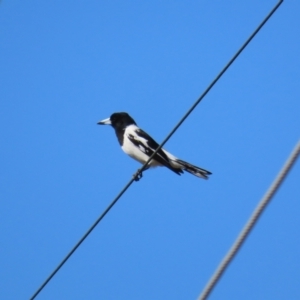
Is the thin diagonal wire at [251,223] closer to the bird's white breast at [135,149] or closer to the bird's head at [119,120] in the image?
the bird's white breast at [135,149]

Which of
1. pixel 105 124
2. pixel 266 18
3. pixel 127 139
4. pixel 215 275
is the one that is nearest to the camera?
pixel 215 275

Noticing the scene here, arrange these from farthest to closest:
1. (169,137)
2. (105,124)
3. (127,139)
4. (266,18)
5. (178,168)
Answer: (105,124)
(127,139)
(178,168)
(169,137)
(266,18)

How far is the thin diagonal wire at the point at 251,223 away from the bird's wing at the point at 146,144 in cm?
442

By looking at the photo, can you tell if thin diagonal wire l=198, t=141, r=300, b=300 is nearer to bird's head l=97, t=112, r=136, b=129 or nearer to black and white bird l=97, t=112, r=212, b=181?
black and white bird l=97, t=112, r=212, b=181

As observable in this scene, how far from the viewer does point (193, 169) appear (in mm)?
6668

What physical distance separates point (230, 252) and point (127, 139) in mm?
5114

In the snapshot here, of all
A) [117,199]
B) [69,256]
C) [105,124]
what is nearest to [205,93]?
[117,199]

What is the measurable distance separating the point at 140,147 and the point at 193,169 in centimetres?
79

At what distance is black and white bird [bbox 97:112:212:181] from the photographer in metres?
6.79

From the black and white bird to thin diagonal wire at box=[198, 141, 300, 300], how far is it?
4.16m

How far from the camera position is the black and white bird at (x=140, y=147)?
6.79 meters

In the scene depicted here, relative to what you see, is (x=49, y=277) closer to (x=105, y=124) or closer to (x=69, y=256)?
(x=69, y=256)

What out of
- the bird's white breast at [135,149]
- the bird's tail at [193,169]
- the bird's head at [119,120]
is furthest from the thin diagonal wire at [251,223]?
the bird's head at [119,120]

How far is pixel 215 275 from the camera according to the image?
7.60 ft
